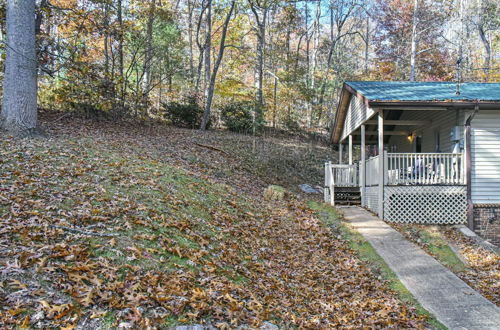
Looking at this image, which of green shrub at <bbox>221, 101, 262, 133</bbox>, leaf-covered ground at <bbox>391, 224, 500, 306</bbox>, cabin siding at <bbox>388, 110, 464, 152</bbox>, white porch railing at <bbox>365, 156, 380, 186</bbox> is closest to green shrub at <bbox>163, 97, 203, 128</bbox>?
green shrub at <bbox>221, 101, 262, 133</bbox>

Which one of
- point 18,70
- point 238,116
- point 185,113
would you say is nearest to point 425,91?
point 18,70

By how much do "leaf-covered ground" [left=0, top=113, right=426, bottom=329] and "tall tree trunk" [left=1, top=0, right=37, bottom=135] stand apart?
3.10 feet

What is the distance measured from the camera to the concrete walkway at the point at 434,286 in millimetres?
5074

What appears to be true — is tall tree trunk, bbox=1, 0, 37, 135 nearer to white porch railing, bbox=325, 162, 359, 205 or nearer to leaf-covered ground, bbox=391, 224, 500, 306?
white porch railing, bbox=325, 162, 359, 205

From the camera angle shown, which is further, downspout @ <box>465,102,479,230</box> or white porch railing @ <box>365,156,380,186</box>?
white porch railing @ <box>365,156,380,186</box>

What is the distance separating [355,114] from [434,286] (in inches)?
372

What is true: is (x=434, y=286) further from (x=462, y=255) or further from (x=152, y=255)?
(x=152, y=255)

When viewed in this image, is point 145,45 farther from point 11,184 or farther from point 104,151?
point 11,184

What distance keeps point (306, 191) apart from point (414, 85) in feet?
22.0

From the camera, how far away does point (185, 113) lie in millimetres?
21031

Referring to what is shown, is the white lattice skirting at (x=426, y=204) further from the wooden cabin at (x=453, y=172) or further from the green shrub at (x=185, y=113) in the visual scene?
the green shrub at (x=185, y=113)

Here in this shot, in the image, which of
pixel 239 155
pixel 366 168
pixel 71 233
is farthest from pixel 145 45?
pixel 71 233

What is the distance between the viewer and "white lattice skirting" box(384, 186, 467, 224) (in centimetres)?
1050

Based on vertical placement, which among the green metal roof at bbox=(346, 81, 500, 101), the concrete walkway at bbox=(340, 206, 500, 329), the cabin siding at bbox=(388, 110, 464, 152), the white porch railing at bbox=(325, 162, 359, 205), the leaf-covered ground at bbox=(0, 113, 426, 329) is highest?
the green metal roof at bbox=(346, 81, 500, 101)
